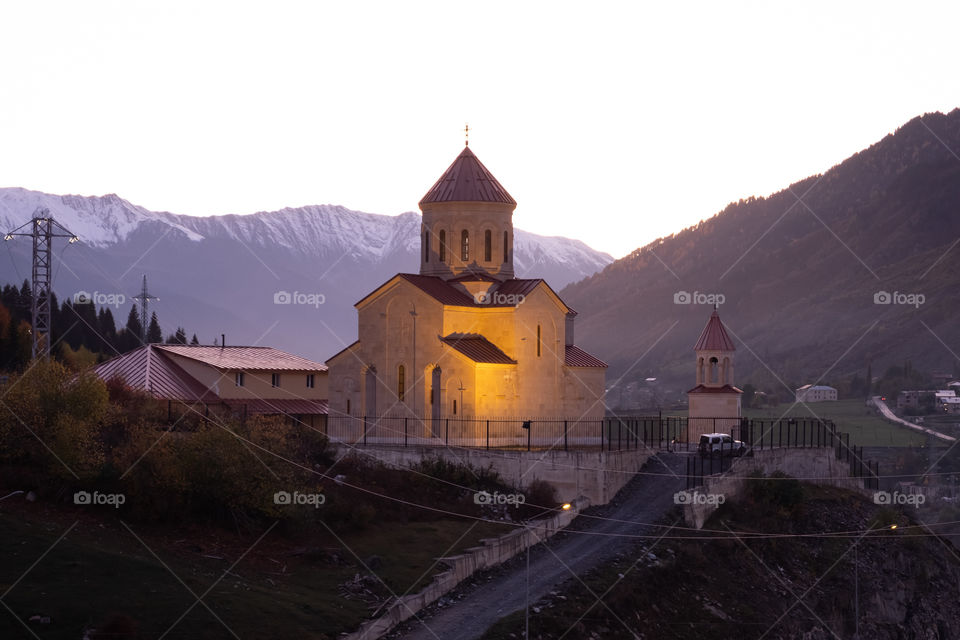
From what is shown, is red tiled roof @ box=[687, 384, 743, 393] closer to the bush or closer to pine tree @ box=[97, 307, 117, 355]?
the bush

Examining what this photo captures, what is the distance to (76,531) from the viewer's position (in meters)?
28.6

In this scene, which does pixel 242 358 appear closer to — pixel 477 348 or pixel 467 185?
pixel 467 185

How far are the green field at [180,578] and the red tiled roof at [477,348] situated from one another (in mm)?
13867

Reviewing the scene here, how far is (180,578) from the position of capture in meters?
26.7

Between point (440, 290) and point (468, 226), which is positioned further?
point (468, 226)

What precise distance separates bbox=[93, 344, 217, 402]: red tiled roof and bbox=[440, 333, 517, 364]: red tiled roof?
11.5 metres

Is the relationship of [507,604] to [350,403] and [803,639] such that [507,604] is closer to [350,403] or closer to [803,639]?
[803,639]

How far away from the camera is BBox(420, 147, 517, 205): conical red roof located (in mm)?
50938

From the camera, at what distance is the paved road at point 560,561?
91.8 ft

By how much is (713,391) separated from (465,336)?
12.6 metres

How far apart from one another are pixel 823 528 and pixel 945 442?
93.1 meters

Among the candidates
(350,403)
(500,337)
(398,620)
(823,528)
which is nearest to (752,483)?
(823,528)

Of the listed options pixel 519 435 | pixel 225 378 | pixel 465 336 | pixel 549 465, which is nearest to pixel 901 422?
pixel 465 336

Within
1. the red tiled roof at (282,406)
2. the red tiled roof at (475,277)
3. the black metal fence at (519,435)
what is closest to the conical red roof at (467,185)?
the red tiled roof at (475,277)
